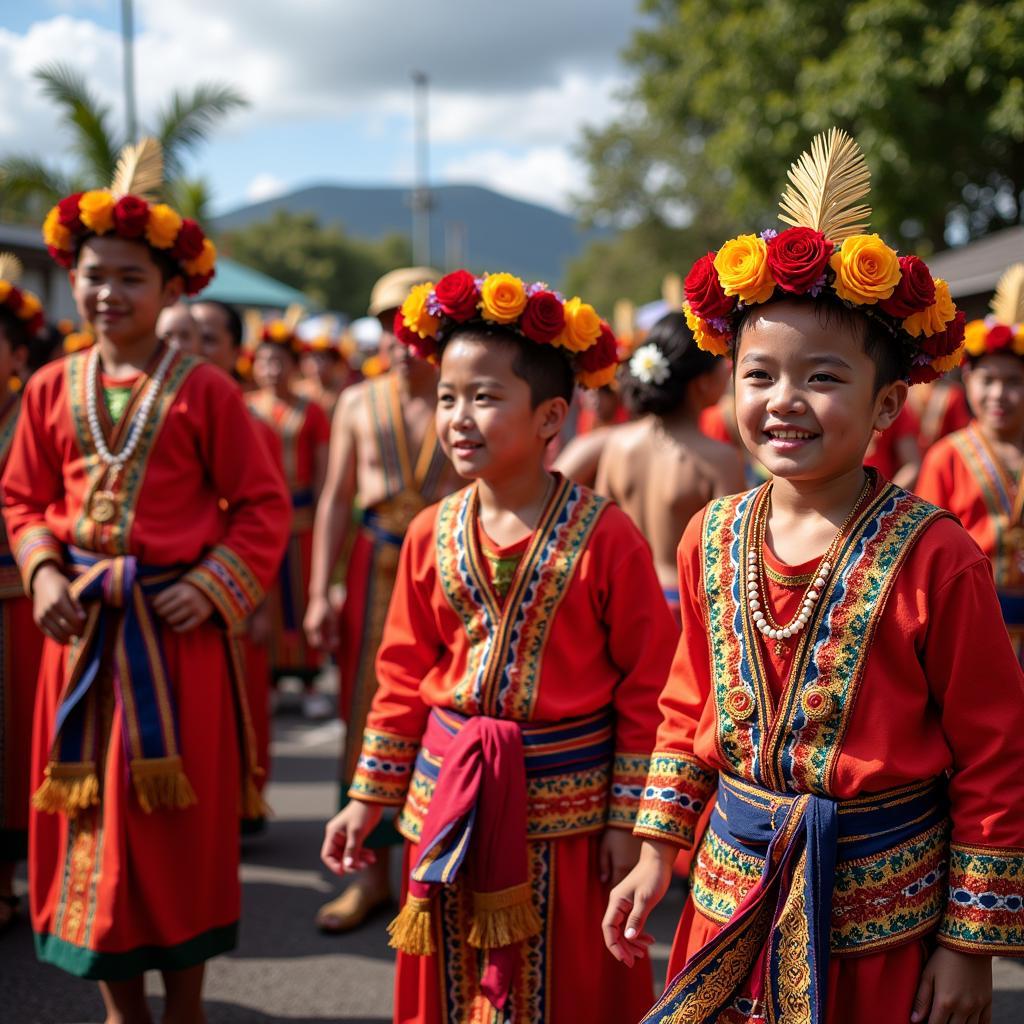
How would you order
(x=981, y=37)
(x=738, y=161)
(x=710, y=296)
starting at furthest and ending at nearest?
(x=738, y=161), (x=981, y=37), (x=710, y=296)

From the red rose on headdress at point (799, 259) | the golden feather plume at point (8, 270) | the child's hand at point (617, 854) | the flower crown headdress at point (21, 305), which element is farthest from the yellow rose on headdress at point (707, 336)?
the golden feather plume at point (8, 270)

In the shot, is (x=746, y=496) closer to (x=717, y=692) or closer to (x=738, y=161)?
(x=717, y=692)

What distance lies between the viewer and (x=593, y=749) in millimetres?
2619

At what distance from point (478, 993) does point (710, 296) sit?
1602mm

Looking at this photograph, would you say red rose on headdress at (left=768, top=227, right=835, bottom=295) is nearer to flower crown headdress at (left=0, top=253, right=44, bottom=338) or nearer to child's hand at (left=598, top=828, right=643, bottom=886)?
child's hand at (left=598, top=828, right=643, bottom=886)

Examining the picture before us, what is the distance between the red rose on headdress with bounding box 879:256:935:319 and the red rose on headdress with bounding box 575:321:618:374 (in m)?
0.92

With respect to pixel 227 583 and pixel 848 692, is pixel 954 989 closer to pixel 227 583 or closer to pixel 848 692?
pixel 848 692

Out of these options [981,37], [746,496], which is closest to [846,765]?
[746,496]

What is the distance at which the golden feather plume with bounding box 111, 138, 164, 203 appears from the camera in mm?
3486

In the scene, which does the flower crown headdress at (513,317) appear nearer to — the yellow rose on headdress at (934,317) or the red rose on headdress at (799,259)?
the red rose on headdress at (799,259)

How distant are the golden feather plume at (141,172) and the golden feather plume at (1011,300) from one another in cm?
305

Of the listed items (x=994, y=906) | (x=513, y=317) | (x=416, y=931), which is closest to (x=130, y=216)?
(x=513, y=317)

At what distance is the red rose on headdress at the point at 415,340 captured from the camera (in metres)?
2.77

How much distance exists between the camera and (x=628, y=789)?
2.58 meters
